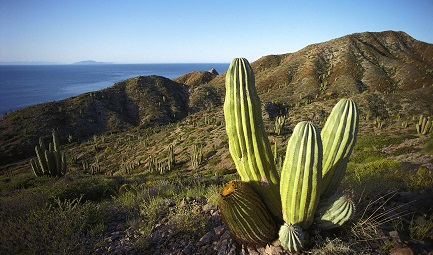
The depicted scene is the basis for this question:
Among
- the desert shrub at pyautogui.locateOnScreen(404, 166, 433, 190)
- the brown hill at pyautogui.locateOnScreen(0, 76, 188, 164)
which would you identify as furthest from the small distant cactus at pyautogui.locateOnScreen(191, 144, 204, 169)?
the brown hill at pyautogui.locateOnScreen(0, 76, 188, 164)

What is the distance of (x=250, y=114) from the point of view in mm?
3289

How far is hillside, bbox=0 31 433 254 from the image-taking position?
370 cm

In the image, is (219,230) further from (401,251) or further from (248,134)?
(401,251)

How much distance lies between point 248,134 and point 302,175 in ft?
2.90

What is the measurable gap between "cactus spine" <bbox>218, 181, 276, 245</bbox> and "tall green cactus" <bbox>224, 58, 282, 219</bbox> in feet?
0.65

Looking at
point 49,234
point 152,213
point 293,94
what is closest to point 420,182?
point 152,213

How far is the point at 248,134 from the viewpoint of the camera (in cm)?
338

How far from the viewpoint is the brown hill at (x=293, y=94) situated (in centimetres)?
2936

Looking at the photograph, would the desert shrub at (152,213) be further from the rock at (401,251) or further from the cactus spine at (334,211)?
the rock at (401,251)

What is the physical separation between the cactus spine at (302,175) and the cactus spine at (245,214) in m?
0.33

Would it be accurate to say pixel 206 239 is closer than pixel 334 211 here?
No

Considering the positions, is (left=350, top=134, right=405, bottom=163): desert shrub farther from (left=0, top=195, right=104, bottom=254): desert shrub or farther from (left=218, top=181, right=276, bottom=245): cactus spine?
(left=0, top=195, right=104, bottom=254): desert shrub

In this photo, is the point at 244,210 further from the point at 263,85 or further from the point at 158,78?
the point at 158,78

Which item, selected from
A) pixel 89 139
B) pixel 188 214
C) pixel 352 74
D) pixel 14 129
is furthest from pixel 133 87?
pixel 188 214
